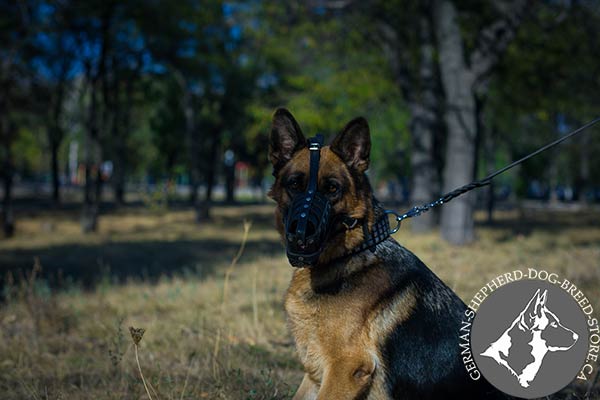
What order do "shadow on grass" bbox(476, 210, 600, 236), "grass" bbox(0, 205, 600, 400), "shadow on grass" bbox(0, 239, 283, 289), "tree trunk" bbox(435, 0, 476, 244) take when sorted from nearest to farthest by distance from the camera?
1. "grass" bbox(0, 205, 600, 400)
2. "shadow on grass" bbox(0, 239, 283, 289)
3. "tree trunk" bbox(435, 0, 476, 244)
4. "shadow on grass" bbox(476, 210, 600, 236)

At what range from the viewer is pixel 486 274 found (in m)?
8.81

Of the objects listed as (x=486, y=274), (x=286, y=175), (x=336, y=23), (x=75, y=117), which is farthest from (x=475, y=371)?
(x=75, y=117)

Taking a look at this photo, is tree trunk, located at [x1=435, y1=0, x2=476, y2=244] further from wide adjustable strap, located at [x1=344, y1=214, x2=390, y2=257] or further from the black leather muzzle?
the black leather muzzle

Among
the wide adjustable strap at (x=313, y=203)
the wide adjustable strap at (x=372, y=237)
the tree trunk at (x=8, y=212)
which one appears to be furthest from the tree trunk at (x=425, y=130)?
→ the wide adjustable strap at (x=313, y=203)

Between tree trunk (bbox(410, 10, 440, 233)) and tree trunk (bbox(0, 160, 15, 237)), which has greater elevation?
tree trunk (bbox(410, 10, 440, 233))

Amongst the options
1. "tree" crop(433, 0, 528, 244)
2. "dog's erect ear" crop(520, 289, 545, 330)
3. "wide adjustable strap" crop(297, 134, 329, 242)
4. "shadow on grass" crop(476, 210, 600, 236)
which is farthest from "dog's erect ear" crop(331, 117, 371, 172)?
"shadow on grass" crop(476, 210, 600, 236)

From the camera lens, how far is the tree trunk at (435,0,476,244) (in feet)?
46.7

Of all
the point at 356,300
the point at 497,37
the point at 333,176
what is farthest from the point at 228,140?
the point at 356,300

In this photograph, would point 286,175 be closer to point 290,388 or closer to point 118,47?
point 290,388

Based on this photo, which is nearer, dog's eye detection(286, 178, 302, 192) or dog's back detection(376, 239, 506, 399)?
dog's back detection(376, 239, 506, 399)

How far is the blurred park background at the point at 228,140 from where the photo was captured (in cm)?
537

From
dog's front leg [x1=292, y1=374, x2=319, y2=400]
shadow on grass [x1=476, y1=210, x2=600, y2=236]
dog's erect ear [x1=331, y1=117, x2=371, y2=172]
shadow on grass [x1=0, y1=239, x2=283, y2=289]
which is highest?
dog's erect ear [x1=331, y1=117, x2=371, y2=172]

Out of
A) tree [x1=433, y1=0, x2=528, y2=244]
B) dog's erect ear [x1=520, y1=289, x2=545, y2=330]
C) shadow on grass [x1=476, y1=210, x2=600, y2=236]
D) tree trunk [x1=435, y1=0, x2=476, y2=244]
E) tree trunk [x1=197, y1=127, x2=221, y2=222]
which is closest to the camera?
dog's erect ear [x1=520, y1=289, x2=545, y2=330]

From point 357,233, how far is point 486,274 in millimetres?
6447
